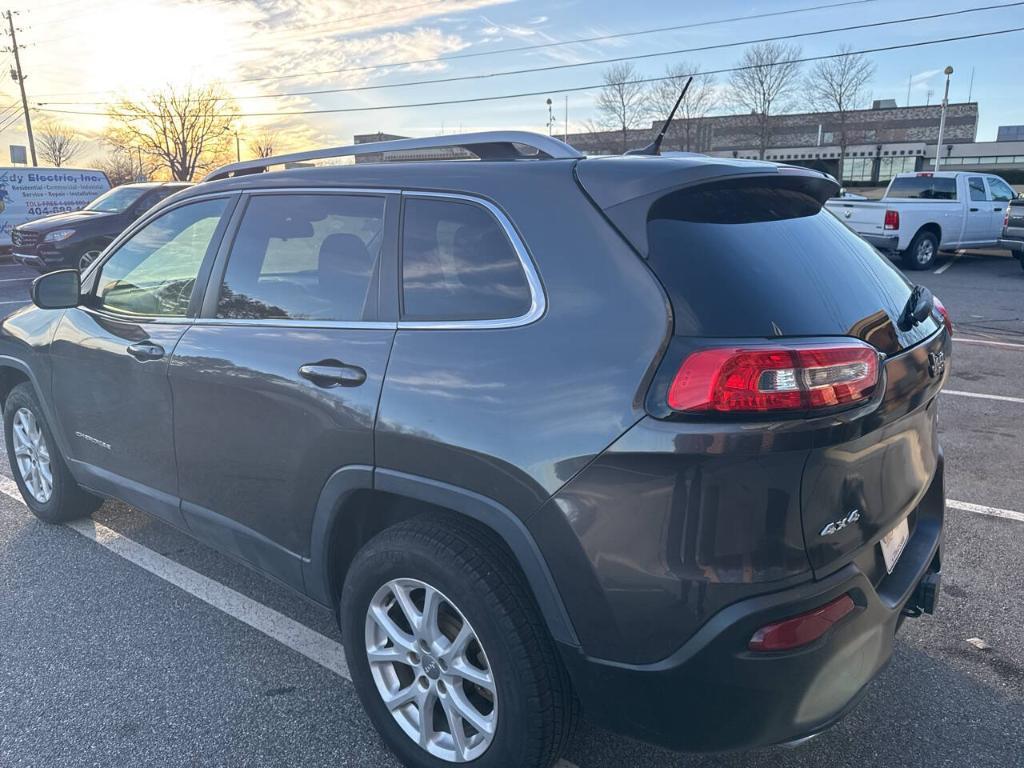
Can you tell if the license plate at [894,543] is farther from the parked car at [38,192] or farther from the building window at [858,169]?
the building window at [858,169]

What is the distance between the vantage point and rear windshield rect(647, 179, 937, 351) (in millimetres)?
1894

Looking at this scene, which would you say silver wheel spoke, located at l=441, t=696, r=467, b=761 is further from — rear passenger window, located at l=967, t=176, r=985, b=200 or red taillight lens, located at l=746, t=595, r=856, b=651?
rear passenger window, located at l=967, t=176, r=985, b=200

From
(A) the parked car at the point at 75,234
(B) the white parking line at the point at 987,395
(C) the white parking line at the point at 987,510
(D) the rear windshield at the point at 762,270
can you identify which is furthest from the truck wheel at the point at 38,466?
(A) the parked car at the point at 75,234

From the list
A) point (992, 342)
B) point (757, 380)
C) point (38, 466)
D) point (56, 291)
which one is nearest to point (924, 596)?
point (757, 380)

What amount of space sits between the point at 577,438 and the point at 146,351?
84.3 inches

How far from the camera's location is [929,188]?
655 inches

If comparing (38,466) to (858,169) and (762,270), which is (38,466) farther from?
(858,169)

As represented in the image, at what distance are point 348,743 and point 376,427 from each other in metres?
1.11

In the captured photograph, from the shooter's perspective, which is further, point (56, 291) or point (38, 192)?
point (38, 192)

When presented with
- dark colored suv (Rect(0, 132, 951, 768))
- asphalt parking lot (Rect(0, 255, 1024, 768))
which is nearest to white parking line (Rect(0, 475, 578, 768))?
asphalt parking lot (Rect(0, 255, 1024, 768))

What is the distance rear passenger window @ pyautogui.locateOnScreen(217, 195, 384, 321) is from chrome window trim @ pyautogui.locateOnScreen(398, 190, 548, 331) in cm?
25

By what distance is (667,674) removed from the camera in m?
1.89

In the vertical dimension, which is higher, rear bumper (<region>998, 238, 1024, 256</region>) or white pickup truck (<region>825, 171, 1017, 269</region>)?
white pickup truck (<region>825, 171, 1017, 269</region>)

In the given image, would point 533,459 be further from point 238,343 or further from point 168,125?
point 168,125
